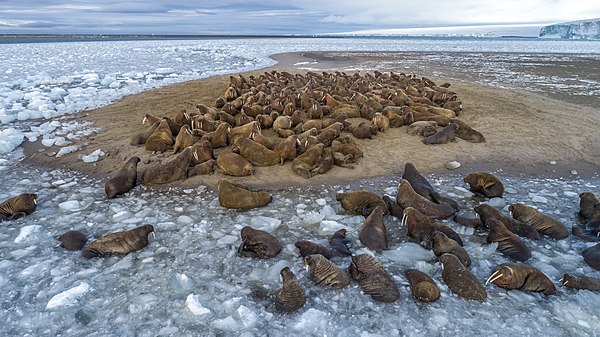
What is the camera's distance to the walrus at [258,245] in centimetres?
374

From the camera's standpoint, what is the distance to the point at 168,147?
6855 millimetres

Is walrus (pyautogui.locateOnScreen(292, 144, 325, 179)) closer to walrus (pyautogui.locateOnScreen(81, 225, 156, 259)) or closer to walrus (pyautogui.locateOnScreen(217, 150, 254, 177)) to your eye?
walrus (pyautogui.locateOnScreen(217, 150, 254, 177))

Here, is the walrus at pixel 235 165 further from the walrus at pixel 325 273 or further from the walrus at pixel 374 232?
the walrus at pixel 325 273

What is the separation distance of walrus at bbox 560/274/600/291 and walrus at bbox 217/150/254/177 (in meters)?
4.09

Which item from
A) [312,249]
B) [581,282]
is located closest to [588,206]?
[581,282]

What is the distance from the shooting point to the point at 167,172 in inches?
220

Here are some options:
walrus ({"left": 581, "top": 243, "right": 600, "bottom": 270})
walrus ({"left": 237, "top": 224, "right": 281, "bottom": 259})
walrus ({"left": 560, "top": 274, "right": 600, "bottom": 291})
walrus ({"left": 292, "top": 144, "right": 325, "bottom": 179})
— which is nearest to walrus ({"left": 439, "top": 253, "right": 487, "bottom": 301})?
walrus ({"left": 560, "top": 274, "right": 600, "bottom": 291})

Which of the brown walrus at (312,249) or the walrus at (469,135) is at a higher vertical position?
the walrus at (469,135)

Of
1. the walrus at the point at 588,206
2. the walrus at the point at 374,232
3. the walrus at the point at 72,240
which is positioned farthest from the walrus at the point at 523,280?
the walrus at the point at 72,240

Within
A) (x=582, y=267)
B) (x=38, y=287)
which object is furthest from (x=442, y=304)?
(x=38, y=287)

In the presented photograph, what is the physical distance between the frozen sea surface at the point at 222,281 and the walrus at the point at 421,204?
0.25m

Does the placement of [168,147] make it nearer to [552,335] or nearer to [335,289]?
[335,289]

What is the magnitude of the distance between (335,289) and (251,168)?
3021 mm

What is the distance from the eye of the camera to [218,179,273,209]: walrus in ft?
15.7
